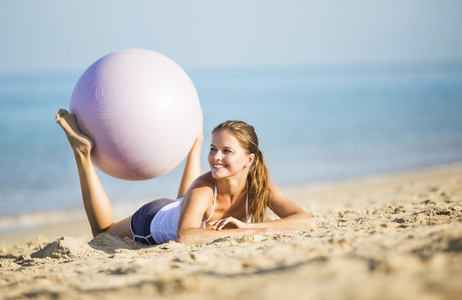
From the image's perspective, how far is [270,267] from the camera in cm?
226

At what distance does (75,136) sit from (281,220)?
1832mm

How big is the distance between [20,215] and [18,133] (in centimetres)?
1173

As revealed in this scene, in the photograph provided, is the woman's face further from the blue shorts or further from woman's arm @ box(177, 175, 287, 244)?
the blue shorts

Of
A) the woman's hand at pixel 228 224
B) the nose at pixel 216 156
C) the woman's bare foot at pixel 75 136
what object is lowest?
the woman's hand at pixel 228 224

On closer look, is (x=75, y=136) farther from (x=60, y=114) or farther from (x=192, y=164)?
(x=192, y=164)

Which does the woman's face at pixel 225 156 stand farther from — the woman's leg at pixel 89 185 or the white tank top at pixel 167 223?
the woman's leg at pixel 89 185

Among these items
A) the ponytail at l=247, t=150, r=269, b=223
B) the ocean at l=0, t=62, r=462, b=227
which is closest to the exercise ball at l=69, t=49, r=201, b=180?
the ponytail at l=247, t=150, r=269, b=223

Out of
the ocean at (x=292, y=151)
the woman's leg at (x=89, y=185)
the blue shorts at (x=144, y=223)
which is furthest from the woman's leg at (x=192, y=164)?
the ocean at (x=292, y=151)

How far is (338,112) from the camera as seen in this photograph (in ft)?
79.3

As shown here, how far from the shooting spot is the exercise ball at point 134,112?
3.74 meters

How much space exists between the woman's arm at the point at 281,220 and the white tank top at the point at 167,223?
8.4 inches

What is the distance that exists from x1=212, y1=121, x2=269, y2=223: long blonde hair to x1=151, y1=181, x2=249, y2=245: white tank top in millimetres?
85


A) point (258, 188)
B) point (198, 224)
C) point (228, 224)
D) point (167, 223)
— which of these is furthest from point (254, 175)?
point (167, 223)

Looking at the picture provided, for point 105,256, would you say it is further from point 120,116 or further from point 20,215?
point 20,215
